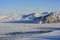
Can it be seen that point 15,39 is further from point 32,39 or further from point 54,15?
point 54,15

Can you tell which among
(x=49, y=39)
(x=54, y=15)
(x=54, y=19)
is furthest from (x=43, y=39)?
(x=54, y=15)

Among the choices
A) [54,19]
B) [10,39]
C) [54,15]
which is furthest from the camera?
[54,15]

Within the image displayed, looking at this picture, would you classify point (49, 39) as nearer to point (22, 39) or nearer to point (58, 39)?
point (58, 39)

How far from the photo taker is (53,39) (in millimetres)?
14008

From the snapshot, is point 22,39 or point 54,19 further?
point 54,19

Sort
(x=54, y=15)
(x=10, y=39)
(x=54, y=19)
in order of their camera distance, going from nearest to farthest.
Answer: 1. (x=10, y=39)
2. (x=54, y=19)
3. (x=54, y=15)

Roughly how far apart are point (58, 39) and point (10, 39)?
2.64 m

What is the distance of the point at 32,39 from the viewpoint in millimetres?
13984

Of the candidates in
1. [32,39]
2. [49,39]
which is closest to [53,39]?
[49,39]

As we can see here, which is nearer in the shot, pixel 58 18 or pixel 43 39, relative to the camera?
pixel 43 39

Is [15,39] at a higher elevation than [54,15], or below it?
below

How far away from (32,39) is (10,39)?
47.9 inches

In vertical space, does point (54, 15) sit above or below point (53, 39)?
above

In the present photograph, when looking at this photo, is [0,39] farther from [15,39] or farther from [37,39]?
[37,39]
